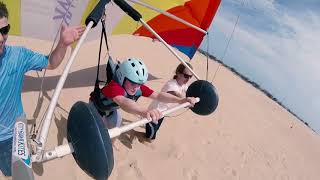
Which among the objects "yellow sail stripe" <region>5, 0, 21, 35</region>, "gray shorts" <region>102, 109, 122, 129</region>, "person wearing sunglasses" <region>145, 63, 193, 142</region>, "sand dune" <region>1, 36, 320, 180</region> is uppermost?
"yellow sail stripe" <region>5, 0, 21, 35</region>

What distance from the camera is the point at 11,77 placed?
2.91 metres

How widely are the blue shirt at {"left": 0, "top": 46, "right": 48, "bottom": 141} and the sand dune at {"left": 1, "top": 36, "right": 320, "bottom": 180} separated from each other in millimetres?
1528

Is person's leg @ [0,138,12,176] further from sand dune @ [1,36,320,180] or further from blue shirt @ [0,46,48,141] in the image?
sand dune @ [1,36,320,180]

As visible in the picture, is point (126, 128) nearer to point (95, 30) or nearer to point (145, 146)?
point (145, 146)

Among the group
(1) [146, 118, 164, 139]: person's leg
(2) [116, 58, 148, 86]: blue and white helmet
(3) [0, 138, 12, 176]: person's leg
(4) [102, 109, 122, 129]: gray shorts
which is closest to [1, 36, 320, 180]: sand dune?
(1) [146, 118, 164, 139]: person's leg

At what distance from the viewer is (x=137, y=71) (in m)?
3.86

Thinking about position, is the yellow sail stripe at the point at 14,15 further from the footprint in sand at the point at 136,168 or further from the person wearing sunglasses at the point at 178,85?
the footprint in sand at the point at 136,168

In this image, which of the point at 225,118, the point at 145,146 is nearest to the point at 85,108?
the point at 145,146

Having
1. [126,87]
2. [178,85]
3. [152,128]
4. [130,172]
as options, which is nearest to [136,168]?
[130,172]

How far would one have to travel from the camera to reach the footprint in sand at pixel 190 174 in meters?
5.47

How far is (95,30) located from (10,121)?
3.60 m

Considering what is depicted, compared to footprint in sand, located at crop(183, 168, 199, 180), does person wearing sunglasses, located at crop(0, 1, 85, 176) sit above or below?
above

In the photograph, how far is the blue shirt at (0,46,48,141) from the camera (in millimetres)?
2854

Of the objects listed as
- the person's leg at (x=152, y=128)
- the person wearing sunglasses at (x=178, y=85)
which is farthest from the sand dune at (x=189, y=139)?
the person wearing sunglasses at (x=178, y=85)
